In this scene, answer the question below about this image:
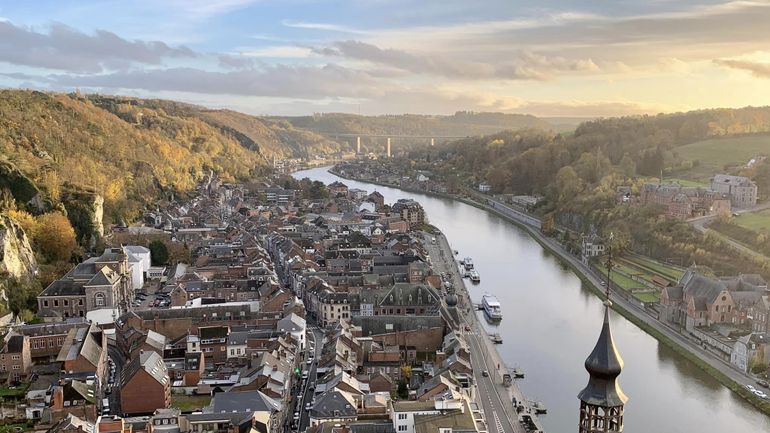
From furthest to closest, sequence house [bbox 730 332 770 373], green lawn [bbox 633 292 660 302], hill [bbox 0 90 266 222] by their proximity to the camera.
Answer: hill [bbox 0 90 266 222] < green lawn [bbox 633 292 660 302] < house [bbox 730 332 770 373]

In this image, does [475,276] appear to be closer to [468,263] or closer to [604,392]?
[468,263]

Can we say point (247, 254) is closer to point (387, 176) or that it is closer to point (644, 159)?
point (644, 159)

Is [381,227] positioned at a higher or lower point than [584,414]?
lower

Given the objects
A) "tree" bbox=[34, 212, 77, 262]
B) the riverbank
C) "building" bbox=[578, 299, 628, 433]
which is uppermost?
"building" bbox=[578, 299, 628, 433]

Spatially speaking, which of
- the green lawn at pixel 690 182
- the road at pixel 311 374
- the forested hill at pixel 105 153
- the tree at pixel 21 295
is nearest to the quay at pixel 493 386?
the road at pixel 311 374

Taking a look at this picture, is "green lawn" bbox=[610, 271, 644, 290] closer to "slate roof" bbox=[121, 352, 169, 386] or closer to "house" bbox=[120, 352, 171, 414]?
"slate roof" bbox=[121, 352, 169, 386]

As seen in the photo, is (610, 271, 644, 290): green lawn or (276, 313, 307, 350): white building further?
(610, 271, 644, 290): green lawn

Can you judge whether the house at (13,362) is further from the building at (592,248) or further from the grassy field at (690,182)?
the grassy field at (690,182)

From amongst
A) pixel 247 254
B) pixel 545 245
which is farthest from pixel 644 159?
pixel 247 254

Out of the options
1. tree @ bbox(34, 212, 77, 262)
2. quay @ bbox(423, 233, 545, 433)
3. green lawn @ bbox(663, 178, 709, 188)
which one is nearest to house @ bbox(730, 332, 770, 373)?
quay @ bbox(423, 233, 545, 433)
